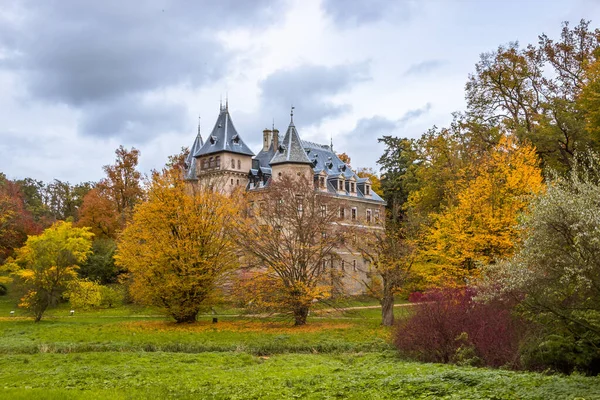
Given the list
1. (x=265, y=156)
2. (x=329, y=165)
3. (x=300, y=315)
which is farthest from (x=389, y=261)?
(x=265, y=156)

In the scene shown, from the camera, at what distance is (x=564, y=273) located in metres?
11.3

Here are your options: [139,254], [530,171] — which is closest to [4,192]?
[139,254]

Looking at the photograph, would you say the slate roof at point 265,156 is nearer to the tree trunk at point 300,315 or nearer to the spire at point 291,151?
the spire at point 291,151

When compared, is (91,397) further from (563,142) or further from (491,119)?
(491,119)

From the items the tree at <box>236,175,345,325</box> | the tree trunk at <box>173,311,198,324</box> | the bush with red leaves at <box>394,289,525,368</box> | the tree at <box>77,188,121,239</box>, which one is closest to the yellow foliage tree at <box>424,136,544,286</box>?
the tree at <box>236,175,345,325</box>

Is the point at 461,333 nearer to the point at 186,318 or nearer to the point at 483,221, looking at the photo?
the point at 483,221

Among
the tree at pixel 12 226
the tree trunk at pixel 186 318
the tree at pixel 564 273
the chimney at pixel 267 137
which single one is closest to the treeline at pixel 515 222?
the tree at pixel 564 273

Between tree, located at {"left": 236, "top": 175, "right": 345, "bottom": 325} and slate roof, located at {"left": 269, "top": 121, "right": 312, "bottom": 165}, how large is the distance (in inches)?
690

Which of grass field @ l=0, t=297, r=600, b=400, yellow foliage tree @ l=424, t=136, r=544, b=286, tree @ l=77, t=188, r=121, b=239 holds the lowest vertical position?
grass field @ l=0, t=297, r=600, b=400

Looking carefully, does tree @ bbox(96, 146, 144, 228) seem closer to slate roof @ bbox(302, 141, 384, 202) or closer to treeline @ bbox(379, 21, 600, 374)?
slate roof @ bbox(302, 141, 384, 202)

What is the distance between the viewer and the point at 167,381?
1384 centimetres

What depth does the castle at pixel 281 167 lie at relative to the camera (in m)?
49.3

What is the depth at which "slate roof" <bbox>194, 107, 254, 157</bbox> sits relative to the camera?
51.6 m

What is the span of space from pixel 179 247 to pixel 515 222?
52.7 ft
